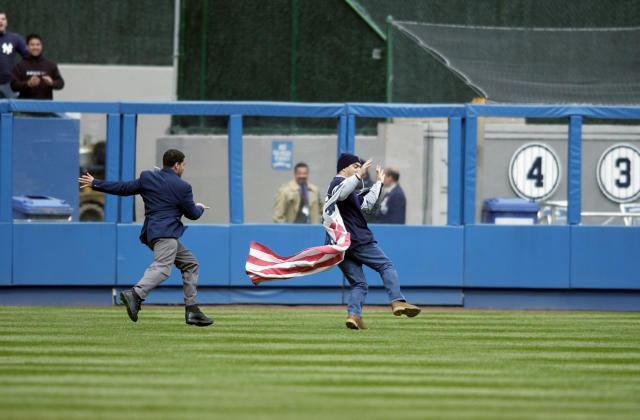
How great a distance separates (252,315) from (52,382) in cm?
578

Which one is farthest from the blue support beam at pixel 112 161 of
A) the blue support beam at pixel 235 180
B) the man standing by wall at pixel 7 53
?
the man standing by wall at pixel 7 53

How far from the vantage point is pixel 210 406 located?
6246mm

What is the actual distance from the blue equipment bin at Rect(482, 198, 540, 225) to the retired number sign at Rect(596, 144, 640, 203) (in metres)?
1.07

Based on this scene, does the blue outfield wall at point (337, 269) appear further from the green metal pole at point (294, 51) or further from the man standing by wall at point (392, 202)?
the green metal pole at point (294, 51)

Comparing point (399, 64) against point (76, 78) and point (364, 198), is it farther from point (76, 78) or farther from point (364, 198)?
point (76, 78)

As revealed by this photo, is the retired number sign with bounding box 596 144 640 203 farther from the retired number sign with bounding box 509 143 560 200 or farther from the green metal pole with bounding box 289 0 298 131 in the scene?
the green metal pole with bounding box 289 0 298 131

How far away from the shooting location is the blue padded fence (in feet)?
47.6

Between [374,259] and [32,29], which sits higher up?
[32,29]

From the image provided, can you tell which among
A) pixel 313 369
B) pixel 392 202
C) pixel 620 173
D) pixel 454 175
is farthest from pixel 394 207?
pixel 313 369

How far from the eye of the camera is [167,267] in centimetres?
1090

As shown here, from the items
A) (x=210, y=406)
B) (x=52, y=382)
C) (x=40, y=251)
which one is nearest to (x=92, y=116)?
(x=40, y=251)

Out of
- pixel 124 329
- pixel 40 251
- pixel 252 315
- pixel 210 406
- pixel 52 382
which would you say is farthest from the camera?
pixel 40 251

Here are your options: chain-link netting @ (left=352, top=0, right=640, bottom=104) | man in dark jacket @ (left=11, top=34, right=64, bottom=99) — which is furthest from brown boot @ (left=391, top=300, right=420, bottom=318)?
man in dark jacket @ (left=11, top=34, right=64, bottom=99)

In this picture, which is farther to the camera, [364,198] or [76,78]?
[76,78]
